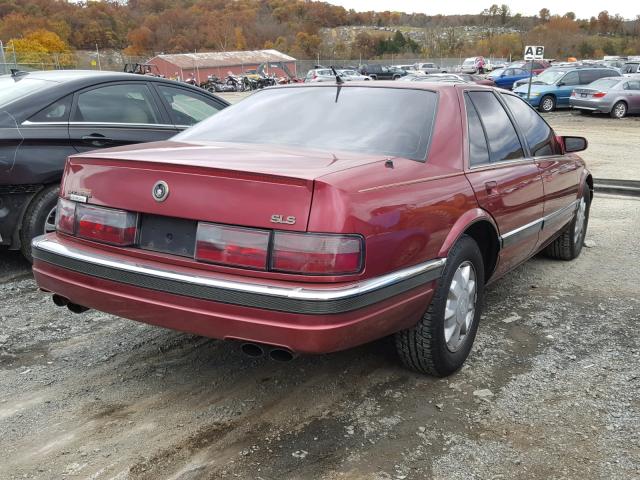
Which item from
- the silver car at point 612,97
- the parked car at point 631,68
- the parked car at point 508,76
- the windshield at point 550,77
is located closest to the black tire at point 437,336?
the silver car at point 612,97

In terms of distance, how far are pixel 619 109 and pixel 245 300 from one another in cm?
2216

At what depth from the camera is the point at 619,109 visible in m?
21.2

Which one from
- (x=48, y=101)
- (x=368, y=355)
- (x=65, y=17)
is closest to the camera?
(x=368, y=355)

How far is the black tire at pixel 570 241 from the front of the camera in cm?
539

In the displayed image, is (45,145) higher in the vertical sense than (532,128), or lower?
lower

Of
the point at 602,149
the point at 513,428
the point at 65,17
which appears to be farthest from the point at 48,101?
the point at 65,17

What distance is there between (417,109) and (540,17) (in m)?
168

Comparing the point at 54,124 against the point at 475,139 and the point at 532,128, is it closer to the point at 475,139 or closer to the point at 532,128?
the point at 475,139

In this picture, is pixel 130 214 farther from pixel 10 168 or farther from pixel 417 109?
pixel 10 168

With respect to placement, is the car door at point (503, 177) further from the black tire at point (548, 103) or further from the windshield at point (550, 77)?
the windshield at point (550, 77)

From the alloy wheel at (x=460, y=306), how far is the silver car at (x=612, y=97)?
2028 cm

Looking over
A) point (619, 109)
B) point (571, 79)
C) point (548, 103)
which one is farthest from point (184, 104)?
point (571, 79)

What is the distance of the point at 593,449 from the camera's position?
2.64 meters

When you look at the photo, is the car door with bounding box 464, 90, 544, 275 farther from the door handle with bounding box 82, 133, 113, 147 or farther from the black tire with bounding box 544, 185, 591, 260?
the door handle with bounding box 82, 133, 113, 147
